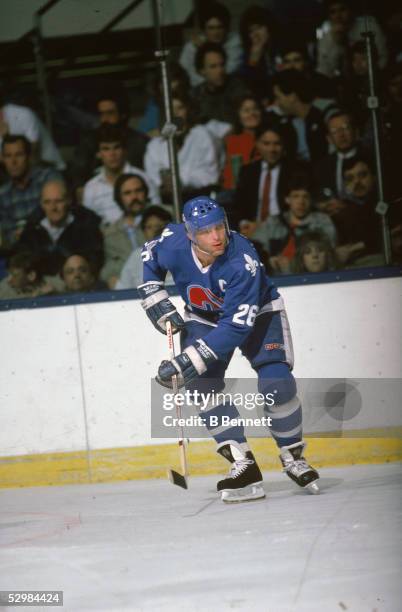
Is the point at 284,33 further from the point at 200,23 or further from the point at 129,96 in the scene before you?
the point at 129,96

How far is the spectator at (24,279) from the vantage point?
17.3 feet

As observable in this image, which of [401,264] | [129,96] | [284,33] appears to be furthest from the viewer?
[129,96]

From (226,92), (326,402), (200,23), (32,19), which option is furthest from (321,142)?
(32,19)

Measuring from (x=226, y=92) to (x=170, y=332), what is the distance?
6.02ft

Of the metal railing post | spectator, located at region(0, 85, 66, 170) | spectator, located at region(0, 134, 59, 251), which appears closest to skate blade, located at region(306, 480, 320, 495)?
spectator, located at region(0, 134, 59, 251)

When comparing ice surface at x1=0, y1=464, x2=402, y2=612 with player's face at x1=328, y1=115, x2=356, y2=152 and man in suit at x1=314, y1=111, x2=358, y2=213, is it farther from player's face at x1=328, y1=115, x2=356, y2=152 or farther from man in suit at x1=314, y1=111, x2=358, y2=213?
player's face at x1=328, y1=115, x2=356, y2=152

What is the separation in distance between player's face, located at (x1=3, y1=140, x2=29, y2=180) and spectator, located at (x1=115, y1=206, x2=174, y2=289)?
783mm

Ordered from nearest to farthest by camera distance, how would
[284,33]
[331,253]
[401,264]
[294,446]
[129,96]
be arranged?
[294,446] → [401,264] → [331,253] → [284,33] → [129,96]

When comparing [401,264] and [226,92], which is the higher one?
[226,92]

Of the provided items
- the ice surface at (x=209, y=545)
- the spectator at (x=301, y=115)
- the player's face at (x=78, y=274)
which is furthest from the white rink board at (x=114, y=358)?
the spectator at (x=301, y=115)

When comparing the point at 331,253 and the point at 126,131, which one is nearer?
the point at 331,253

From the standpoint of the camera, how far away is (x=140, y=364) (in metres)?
4.56

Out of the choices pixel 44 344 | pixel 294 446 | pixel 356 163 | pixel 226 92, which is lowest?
pixel 294 446

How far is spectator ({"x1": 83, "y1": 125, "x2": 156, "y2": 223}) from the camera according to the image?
5363 mm
